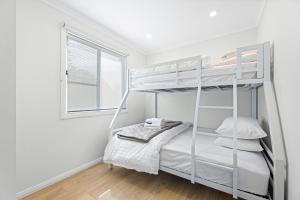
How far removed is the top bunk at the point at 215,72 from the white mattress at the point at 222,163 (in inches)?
33.3

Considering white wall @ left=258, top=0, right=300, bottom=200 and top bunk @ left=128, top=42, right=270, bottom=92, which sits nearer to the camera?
white wall @ left=258, top=0, right=300, bottom=200

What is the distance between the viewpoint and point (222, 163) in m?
1.34

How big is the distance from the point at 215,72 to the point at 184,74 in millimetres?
441

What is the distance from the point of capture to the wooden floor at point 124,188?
1595 millimetres

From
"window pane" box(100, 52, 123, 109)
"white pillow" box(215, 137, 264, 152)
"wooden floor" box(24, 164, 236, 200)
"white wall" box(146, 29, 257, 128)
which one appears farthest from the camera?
"window pane" box(100, 52, 123, 109)

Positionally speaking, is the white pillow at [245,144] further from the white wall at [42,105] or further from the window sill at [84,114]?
the white wall at [42,105]

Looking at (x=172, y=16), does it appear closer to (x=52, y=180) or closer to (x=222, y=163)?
(x=222, y=163)

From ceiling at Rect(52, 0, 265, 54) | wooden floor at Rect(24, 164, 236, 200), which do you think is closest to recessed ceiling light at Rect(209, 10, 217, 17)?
ceiling at Rect(52, 0, 265, 54)

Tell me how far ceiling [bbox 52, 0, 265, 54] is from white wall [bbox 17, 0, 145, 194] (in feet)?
1.43

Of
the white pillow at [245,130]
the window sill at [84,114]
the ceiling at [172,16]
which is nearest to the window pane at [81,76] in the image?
the window sill at [84,114]

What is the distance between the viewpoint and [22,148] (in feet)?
5.14

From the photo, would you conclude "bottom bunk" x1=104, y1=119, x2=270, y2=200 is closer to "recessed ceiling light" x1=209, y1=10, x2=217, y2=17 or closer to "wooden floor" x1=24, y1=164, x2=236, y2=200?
"wooden floor" x1=24, y1=164, x2=236, y2=200
